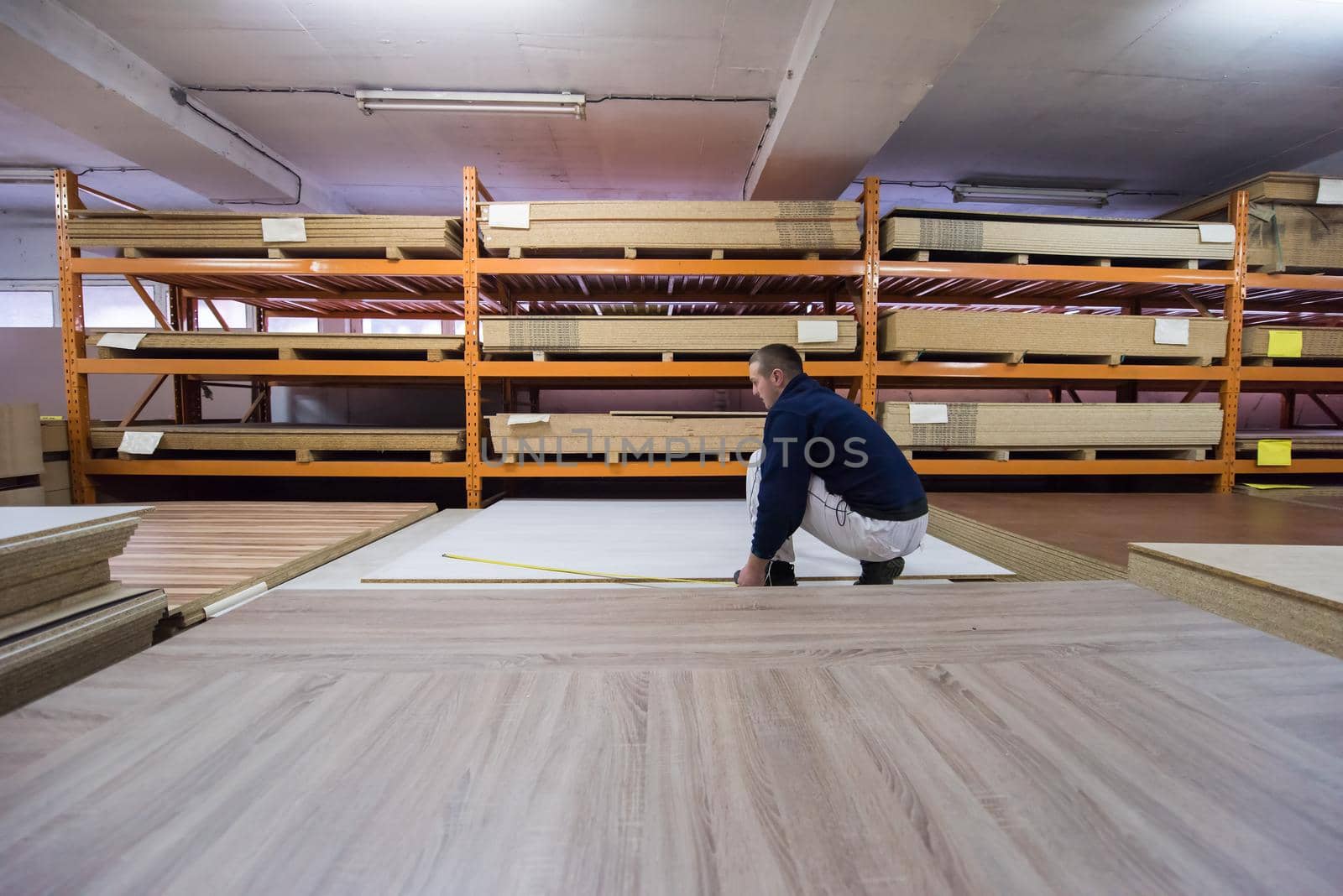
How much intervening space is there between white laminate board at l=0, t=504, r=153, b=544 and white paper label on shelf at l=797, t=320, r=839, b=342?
3.40 metres

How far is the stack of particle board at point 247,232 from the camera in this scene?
12.0ft

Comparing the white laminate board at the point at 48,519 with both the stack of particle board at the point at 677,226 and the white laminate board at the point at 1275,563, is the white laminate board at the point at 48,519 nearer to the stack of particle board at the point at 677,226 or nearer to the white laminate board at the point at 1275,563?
the stack of particle board at the point at 677,226

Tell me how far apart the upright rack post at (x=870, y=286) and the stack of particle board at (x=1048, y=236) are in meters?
0.14

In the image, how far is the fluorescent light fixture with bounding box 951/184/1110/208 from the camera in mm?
6051

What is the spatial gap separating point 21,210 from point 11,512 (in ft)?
30.8

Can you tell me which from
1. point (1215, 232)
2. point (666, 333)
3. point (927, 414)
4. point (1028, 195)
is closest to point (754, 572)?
point (666, 333)

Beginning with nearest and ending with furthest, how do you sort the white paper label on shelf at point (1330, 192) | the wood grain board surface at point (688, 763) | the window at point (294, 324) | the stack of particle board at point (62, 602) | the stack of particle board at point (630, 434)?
1. the wood grain board surface at point (688, 763)
2. the stack of particle board at point (62, 602)
3. the stack of particle board at point (630, 434)
4. the white paper label on shelf at point (1330, 192)
5. the window at point (294, 324)

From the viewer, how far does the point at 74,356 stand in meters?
3.77

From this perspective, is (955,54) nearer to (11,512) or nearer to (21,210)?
(11,512)

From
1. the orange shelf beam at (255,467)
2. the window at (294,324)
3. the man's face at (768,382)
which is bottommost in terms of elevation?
the orange shelf beam at (255,467)

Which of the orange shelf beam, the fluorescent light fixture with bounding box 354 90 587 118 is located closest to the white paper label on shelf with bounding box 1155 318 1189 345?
the fluorescent light fixture with bounding box 354 90 587 118

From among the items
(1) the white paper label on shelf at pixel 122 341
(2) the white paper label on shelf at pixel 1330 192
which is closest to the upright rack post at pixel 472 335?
(1) the white paper label on shelf at pixel 122 341

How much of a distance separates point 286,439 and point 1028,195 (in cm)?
775

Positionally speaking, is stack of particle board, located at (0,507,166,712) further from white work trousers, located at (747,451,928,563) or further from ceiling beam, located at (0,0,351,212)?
ceiling beam, located at (0,0,351,212)
